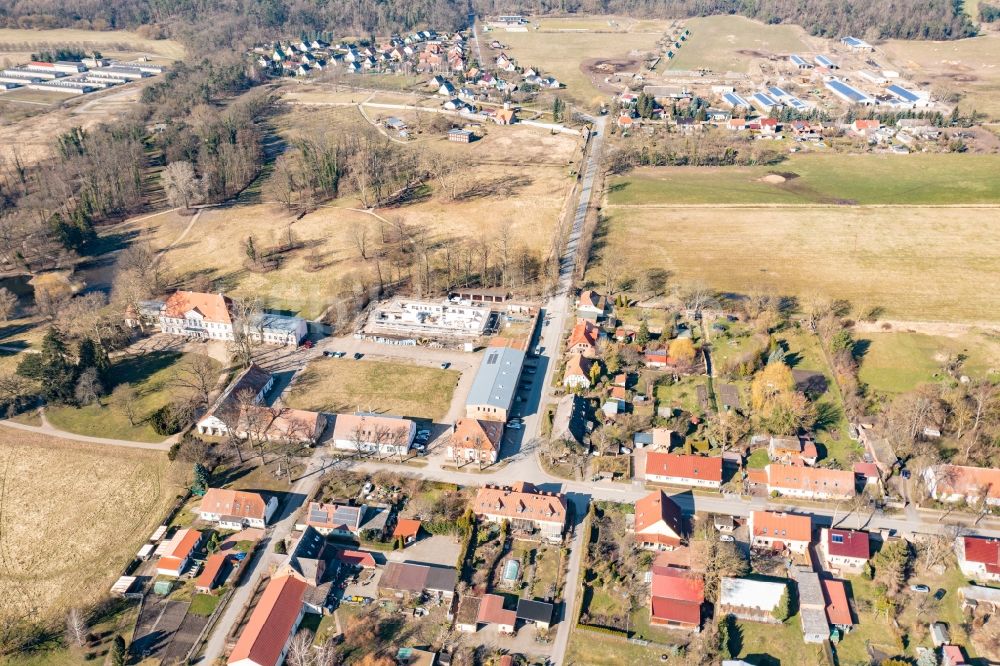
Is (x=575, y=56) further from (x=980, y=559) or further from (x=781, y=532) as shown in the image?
(x=980, y=559)

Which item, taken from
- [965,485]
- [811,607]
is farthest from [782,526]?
[965,485]

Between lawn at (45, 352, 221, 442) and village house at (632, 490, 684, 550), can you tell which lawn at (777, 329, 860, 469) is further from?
lawn at (45, 352, 221, 442)

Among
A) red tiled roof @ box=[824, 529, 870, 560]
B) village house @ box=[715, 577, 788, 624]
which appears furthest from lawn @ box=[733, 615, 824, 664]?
red tiled roof @ box=[824, 529, 870, 560]

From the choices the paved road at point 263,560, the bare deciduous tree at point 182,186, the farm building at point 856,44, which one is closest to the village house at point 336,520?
the paved road at point 263,560

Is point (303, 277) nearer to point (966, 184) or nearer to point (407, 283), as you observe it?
point (407, 283)

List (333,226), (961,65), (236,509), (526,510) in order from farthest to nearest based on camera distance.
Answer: (961,65), (333,226), (236,509), (526,510)

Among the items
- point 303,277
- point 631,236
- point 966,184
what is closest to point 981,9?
point 966,184
